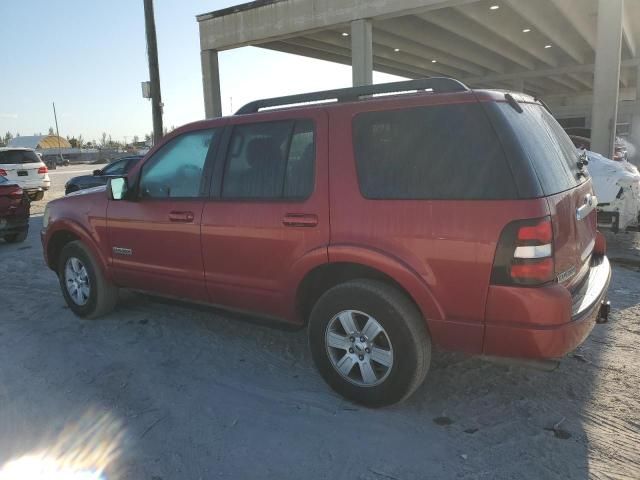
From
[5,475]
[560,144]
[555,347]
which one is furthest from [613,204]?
[5,475]

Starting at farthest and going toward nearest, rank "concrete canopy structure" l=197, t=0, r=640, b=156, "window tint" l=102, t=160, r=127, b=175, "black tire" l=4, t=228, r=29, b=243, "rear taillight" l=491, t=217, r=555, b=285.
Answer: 1. "window tint" l=102, t=160, r=127, b=175
2. "concrete canopy structure" l=197, t=0, r=640, b=156
3. "black tire" l=4, t=228, r=29, b=243
4. "rear taillight" l=491, t=217, r=555, b=285

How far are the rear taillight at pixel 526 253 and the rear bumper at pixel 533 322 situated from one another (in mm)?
61

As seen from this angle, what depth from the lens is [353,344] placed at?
128 inches

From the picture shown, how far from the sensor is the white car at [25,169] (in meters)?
16.3

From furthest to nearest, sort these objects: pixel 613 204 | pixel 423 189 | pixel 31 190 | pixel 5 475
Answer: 1. pixel 31 190
2. pixel 613 204
3. pixel 423 189
4. pixel 5 475

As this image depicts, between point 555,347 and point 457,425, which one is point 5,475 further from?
point 555,347

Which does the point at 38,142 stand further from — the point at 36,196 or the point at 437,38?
the point at 437,38

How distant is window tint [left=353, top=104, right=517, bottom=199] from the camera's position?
276 centimetres

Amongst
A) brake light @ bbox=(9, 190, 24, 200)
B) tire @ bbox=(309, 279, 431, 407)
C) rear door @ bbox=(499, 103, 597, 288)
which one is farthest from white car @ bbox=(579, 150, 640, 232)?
brake light @ bbox=(9, 190, 24, 200)

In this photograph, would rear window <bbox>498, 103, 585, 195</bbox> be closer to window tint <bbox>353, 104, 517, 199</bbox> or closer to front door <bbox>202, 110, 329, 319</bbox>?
window tint <bbox>353, 104, 517, 199</bbox>

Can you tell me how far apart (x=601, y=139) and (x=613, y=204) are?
7.71 meters

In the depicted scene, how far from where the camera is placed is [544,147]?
9.91 ft

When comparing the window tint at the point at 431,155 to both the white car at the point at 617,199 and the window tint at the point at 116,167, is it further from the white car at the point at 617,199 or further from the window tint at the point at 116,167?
the window tint at the point at 116,167

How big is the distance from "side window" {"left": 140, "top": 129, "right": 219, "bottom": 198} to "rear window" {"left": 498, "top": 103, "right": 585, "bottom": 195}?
2175 millimetres
